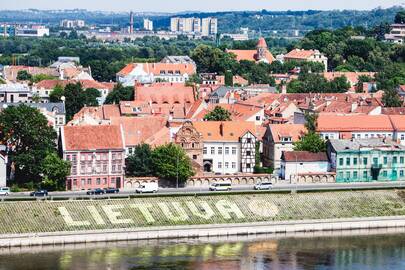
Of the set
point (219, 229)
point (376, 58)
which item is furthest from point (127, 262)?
point (376, 58)

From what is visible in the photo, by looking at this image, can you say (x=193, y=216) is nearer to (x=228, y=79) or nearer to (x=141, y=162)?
(x=141, y=162)

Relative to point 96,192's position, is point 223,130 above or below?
above

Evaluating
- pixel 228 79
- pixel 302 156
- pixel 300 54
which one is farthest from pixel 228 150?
pixel 300 54

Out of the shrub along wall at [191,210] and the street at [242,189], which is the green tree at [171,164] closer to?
the street at [242,189]

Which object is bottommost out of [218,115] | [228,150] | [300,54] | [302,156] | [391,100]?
[302,156]

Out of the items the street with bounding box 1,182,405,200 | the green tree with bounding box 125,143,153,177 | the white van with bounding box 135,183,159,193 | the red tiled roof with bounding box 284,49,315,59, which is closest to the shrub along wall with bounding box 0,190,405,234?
the street with bounding box 1,182,405,200

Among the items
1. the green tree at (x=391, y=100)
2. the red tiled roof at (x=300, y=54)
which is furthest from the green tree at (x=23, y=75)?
the green tree at (x=391, y=100)

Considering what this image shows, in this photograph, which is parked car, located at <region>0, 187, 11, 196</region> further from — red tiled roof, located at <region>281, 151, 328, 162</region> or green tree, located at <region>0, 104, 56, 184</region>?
red tiled roof, located at <region>281, 151, 328, 162</region>
